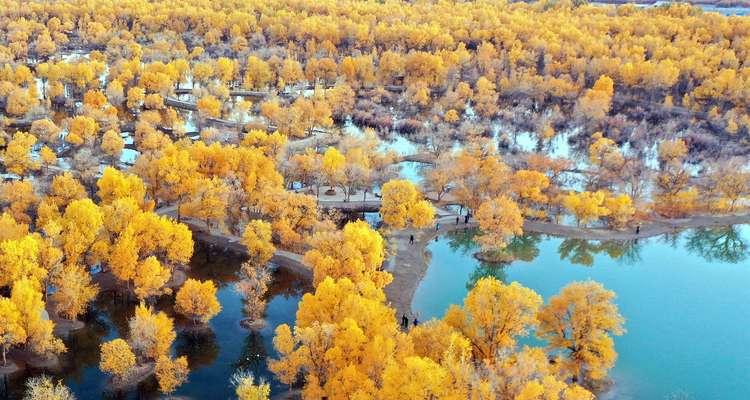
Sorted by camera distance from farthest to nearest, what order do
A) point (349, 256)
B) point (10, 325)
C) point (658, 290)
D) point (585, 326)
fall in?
point (658, 290) → point (349, 256) → point (585, 326) → point (10, 325)

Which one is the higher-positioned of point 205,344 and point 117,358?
point 117,358

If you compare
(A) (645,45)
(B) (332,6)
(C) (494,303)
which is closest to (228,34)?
(B) (332,6)

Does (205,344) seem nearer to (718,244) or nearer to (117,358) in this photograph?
(117,358)

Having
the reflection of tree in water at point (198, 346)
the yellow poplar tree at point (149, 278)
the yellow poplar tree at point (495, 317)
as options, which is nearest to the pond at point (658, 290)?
the yellow poplar tree at point (495, 317)

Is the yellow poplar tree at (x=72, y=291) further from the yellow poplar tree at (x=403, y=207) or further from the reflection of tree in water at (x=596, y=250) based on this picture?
the reflection of tree in water at (x=596, y=250)

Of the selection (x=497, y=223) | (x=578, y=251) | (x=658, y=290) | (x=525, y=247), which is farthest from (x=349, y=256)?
(x=658, y=290)

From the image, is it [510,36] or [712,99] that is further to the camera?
[510,36]

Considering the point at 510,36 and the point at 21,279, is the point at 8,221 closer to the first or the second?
the point at 21,279
